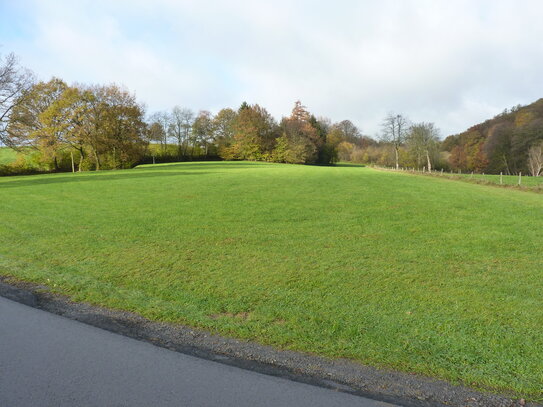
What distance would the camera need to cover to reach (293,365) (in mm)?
4160

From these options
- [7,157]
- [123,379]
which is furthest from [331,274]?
[7,157]

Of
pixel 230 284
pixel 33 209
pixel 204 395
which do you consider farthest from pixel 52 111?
pixel 204 395

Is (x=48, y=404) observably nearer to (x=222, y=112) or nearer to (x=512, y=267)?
(x=512, y=267)

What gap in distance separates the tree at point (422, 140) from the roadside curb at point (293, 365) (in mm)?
65290

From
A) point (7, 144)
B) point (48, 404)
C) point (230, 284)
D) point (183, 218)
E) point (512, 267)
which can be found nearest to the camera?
point (48, 404)

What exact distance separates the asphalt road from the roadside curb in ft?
0.67

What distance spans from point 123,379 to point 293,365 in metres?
1.90

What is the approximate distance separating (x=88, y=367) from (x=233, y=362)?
5.30ft

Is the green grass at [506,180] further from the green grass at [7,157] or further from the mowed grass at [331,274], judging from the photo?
the green grass at [7,157]

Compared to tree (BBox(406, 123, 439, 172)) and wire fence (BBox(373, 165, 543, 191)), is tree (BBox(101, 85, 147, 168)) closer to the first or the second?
wire fence (BBox(373, 165, 543, 191))

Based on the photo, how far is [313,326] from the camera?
523 centimetres

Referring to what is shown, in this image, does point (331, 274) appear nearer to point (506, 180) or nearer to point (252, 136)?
point (506, 180)

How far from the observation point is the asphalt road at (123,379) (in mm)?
3346

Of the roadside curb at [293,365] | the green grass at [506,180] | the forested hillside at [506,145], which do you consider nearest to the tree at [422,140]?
the forested hillside at [506,145]
